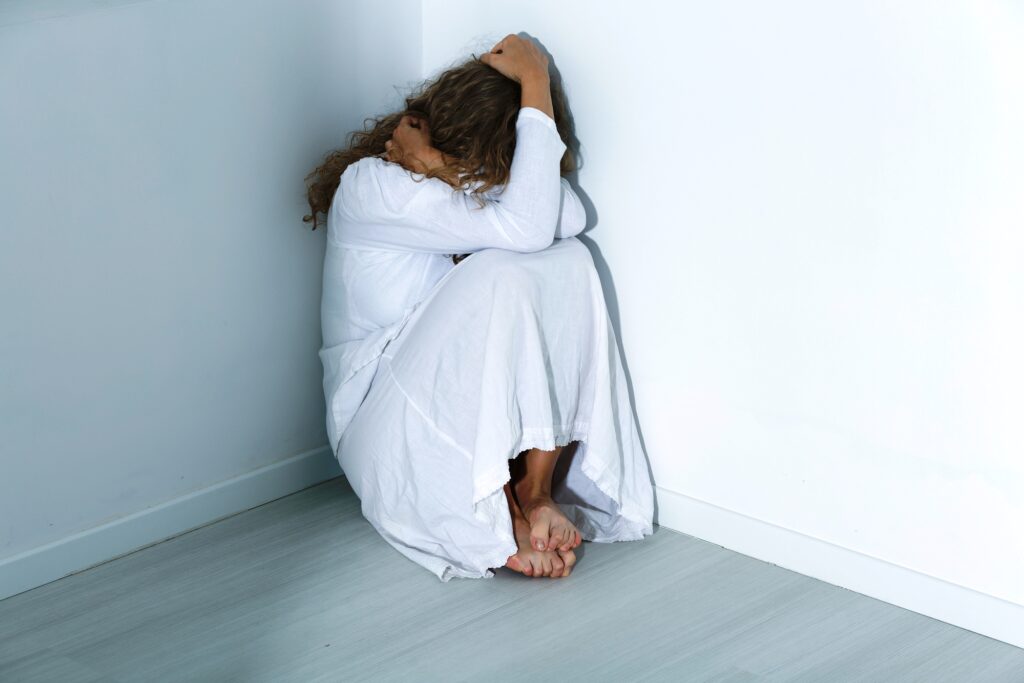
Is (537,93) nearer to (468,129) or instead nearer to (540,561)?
(468,129)

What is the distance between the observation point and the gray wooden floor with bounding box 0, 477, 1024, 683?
138cm

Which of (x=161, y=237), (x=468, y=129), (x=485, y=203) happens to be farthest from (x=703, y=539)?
(x=161, y=237)

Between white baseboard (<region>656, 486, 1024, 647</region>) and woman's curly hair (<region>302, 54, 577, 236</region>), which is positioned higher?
woman's curly hair (<region>302, 54, 577, 236</region>)

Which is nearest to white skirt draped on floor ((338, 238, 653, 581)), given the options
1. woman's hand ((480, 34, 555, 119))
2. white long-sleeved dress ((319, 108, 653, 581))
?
white long-sleeved dress ((319, 108, 653, 581))

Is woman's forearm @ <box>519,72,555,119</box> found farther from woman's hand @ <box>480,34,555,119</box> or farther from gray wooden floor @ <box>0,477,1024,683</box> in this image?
gray wooden floor @ <box>0,477,1024,683</box>

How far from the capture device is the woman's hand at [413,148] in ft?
5.62

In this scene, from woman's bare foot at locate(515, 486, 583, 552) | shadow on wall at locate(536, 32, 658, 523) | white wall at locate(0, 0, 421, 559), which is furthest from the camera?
shadow on wall at locate(536, 32, 658, 523)

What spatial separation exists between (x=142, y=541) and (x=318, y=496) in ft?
1.06

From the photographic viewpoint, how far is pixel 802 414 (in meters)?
1.61

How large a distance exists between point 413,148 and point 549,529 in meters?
0.62

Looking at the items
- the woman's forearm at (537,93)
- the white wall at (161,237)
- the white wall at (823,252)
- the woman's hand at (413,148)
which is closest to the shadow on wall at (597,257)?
the white wall at (823,252)

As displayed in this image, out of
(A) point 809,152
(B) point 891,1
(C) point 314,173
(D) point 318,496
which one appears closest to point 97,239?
(C) point 314,173

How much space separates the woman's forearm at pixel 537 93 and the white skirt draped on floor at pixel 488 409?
0.21 meters

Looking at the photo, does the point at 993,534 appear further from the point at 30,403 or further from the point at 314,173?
the point at 30,403
